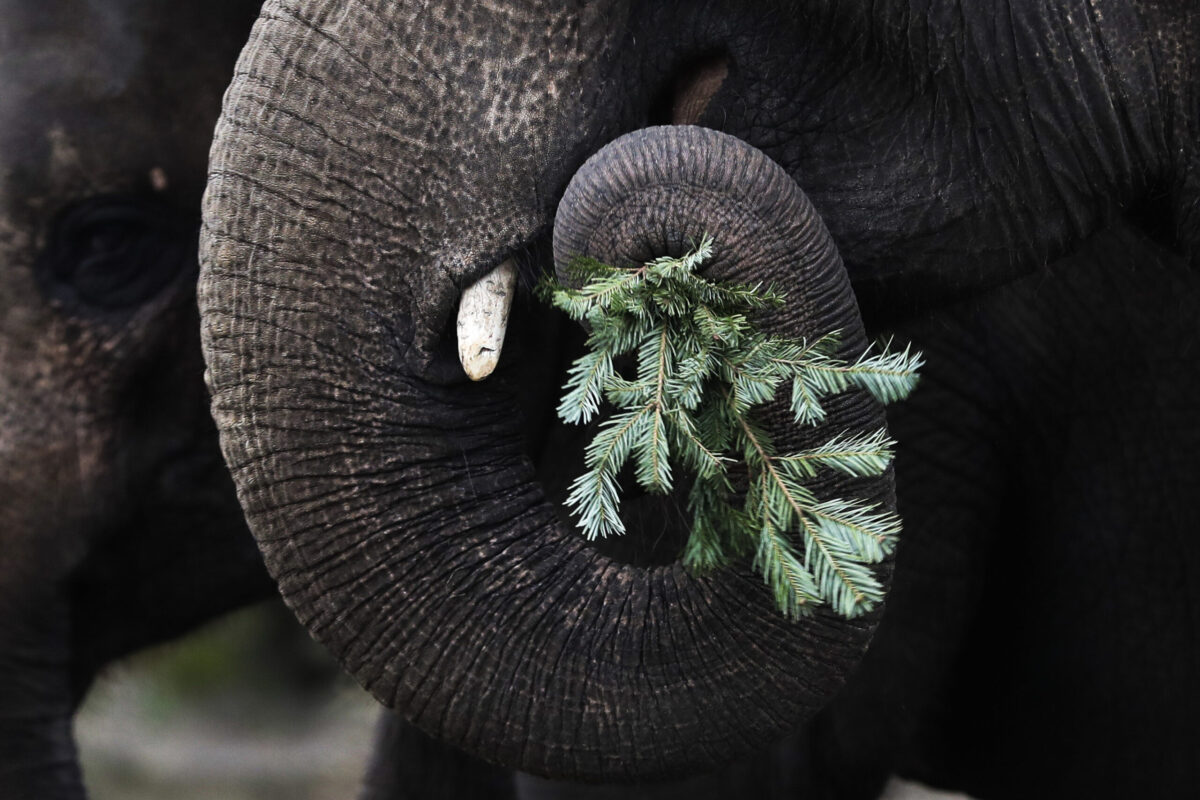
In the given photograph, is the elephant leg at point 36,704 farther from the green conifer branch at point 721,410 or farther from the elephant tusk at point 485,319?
the green conifer branch at point 721,410

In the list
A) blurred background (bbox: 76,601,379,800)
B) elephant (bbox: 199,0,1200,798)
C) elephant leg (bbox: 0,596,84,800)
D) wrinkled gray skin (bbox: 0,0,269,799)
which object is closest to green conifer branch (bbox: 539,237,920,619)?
elephant (bbox: 199,0,1200,798)

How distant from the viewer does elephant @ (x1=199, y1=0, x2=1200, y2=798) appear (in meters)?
1.92

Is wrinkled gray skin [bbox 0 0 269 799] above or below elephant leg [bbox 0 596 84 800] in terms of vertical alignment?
above

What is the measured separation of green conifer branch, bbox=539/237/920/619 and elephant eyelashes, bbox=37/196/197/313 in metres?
1.60

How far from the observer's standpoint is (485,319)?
1947 millimetres

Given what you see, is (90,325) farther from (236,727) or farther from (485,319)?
(236,727)

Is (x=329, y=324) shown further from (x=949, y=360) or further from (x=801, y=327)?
(x=949, y=360)

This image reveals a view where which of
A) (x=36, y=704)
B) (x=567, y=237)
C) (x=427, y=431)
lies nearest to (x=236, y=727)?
(x=36, y=704)

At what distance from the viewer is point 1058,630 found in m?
3.17

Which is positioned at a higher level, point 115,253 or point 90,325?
point 115,253

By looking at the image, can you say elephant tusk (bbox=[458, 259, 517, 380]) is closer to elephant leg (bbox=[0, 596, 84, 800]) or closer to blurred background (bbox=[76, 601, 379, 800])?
elephant leg (bbox=[0, 596, 84, 800])

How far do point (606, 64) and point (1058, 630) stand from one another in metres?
1.70

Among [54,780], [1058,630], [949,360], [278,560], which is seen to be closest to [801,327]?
[278,560]

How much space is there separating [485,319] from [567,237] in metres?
0.16
